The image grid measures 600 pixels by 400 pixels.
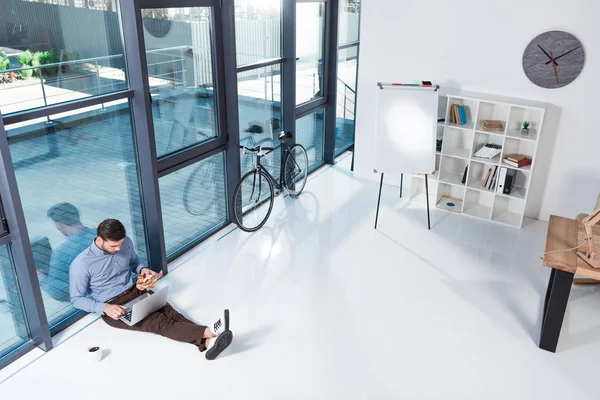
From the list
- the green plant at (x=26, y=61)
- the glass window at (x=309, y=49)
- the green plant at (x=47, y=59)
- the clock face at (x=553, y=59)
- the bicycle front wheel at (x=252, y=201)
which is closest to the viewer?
the green plant at (x=26, y=61)

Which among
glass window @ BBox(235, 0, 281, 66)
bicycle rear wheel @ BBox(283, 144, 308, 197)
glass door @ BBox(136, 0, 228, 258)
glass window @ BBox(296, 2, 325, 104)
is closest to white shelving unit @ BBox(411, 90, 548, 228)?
bicycle rear wheel @ BBox(283, 144, 308, 197)

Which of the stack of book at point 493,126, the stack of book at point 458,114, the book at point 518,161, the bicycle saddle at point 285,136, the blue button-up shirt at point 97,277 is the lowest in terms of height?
the blue button-up shirt at point 97,277

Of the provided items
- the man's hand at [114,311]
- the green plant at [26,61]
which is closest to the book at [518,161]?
the man's hand at [114,311]

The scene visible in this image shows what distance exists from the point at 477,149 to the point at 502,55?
100 cm

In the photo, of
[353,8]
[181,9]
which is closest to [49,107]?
[181,9]

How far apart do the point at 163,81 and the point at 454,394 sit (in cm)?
321

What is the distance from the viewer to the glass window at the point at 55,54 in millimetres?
3124

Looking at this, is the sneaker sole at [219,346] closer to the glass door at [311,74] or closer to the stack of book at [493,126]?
the glass door at [311,74]

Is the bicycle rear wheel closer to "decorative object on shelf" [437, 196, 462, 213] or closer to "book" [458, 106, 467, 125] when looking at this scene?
"decorative object on shelf" [437, 196, 462, 213]

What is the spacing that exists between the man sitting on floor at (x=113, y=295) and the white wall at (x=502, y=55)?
12.1 feet

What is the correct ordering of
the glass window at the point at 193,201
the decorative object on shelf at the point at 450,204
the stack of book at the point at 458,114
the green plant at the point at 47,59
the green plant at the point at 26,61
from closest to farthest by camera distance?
1. the green plant at the point at 26,61
2. the green plant at the point at 47,59
3. the glass window at the point at 193,201
4. the stack of book at the point at 458,114
5. the decorative object on shelf at the point at 450,204

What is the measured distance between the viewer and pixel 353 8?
22.3 ft

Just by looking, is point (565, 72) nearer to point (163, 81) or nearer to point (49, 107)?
point (163, 81)

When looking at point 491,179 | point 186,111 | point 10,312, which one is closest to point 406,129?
point 491,179
